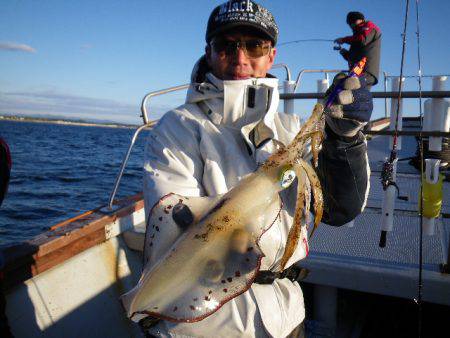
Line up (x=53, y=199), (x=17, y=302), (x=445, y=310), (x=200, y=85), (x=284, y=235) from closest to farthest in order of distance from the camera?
(x=284, y=235) → (x=200, y=85) → (x=17, y=302) → (x=445, y=310) → (x=53, y=199)

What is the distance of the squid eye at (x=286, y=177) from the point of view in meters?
2.23

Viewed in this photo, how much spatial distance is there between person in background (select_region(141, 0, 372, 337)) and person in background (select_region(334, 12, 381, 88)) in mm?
3955

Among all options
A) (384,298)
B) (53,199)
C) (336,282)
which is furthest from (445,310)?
(53,199)

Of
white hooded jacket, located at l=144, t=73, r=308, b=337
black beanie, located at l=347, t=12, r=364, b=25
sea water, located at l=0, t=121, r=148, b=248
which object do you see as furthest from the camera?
sea water, located at l=0, t=121, r=148, b=248

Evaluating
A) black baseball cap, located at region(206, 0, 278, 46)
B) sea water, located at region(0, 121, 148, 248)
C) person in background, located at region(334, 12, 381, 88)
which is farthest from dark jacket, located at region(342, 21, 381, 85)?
sea water, located at region(0, 121, 148, 248)

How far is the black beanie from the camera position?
6.23 m

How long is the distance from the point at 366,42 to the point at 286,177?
15.8 feet

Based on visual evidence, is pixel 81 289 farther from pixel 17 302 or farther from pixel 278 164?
pixel 278 164

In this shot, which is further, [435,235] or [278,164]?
[435,235]

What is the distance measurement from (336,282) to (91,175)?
2224 centimetres

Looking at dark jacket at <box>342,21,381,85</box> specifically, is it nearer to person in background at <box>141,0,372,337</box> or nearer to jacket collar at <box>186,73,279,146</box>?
person in background at <box>141,0,372,337</box>

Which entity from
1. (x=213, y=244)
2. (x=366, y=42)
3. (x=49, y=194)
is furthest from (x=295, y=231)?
(x=49, y=194)

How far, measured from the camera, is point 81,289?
13.0ft

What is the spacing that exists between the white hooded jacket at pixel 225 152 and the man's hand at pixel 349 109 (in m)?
0.40
